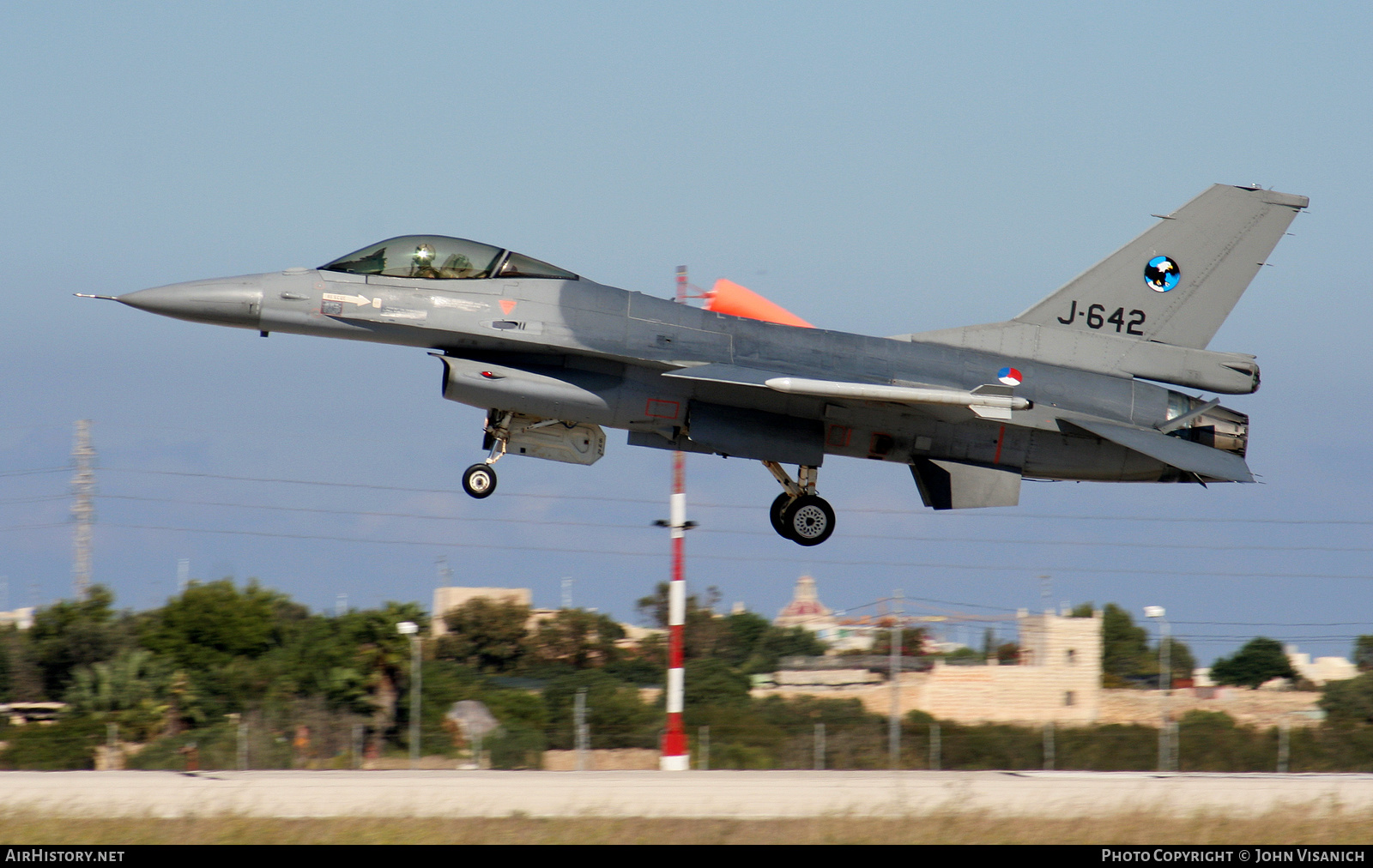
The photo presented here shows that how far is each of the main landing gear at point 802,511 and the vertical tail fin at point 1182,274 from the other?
372cm

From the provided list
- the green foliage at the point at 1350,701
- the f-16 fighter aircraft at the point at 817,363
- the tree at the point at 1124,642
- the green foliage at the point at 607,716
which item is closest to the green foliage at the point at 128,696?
the green foliage at the point at 607,716

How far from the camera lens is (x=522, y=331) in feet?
57.3

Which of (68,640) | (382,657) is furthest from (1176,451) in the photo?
(68,640)

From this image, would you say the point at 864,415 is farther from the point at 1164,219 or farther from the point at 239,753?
the point at 239,753

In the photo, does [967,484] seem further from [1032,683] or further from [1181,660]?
[1181,660]

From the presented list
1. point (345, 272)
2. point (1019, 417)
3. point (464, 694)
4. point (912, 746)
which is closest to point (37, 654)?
point (464, 694)

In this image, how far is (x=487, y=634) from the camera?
229 feet

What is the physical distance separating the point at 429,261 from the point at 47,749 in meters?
26.0

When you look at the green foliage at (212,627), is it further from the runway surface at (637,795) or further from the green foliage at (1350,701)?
the green foliage at (1350,701)

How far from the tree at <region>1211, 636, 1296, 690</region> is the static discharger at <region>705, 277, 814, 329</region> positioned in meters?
56.5

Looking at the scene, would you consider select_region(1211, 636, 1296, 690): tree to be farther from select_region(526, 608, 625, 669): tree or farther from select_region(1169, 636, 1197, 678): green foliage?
select_region(526, 608, 625, 669): tree

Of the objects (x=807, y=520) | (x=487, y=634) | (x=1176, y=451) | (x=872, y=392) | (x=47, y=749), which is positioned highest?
(x=872, y=392)

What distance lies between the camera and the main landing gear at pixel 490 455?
1798 cm
